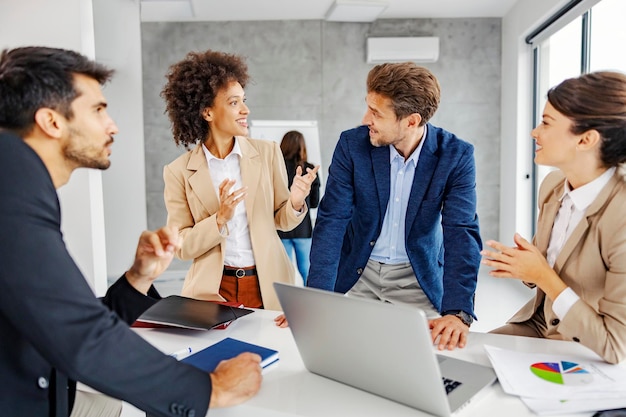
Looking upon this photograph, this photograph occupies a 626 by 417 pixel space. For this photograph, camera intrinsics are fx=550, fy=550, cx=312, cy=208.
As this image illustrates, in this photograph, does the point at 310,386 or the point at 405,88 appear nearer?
the point at 310,386

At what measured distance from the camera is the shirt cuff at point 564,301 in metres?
1.41

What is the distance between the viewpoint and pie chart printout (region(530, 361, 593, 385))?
127 cm

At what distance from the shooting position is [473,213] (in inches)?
80.0

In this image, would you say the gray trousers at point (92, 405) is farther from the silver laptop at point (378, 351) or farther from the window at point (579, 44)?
the window at point (579, 44)

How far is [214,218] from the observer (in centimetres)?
216

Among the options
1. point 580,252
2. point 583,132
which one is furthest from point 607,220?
point 583,132

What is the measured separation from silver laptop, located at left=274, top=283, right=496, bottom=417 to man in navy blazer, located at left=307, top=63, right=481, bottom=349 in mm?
750

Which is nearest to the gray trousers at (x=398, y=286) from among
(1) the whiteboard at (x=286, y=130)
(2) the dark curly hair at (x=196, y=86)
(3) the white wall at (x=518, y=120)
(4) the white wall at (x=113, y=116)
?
(2) the dark curly hair at (x=196, y=86)

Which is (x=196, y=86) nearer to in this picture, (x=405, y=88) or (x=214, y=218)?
(x=214, y=218)

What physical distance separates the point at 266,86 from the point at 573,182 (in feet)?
17.7

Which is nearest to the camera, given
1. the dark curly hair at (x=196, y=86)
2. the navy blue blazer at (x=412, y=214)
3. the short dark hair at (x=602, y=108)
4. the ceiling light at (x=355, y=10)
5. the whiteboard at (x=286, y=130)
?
the short dark hair at (x=602, y=108)

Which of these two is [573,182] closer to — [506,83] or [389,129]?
[389,129]

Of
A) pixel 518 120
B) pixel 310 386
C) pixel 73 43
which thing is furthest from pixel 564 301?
pixel 518 120

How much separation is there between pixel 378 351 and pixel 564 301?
22.3 inches
